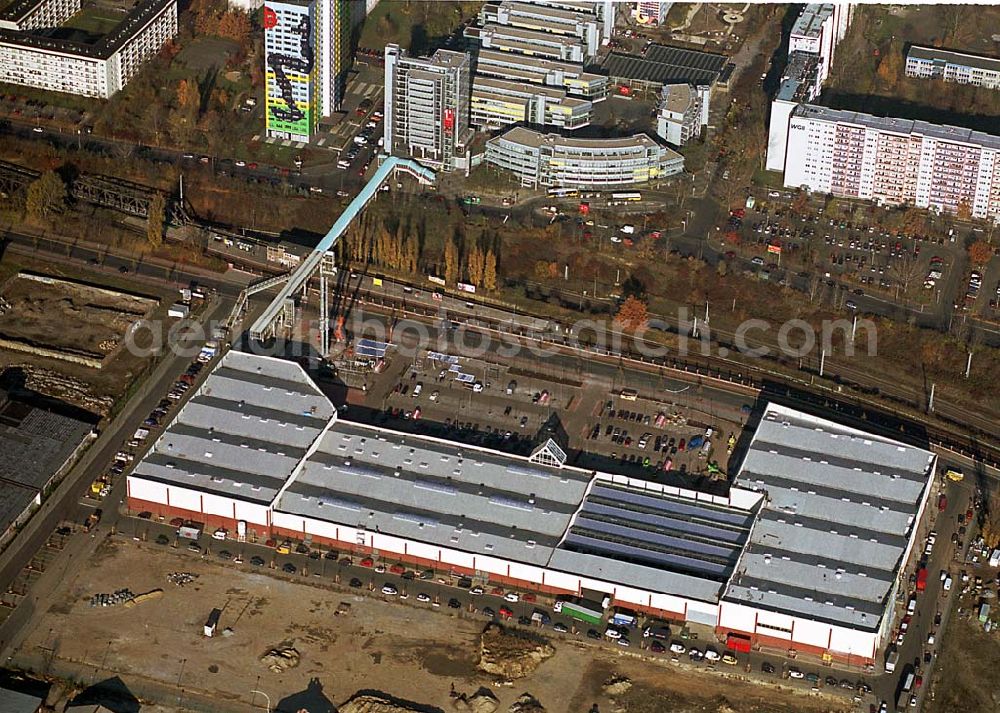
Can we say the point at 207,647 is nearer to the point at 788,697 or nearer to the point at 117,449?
the point at 117,449

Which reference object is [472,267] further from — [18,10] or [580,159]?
[18,10]

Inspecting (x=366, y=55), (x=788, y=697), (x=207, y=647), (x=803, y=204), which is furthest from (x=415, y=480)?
(x=366, y=55)

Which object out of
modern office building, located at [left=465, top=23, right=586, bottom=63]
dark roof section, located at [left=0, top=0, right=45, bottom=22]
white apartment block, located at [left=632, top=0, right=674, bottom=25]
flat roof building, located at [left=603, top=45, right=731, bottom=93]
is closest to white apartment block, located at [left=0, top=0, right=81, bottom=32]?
dark roof section, located at [left=0, top=0, right=45, bottom=22]

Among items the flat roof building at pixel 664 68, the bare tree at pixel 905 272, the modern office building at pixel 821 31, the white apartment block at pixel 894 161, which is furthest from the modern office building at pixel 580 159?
the bare tree at pixel 905 272

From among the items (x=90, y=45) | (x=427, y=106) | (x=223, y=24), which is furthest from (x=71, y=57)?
(x=427, y=106)

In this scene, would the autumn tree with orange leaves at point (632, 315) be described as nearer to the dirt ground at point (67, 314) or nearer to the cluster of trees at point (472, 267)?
the cluster of trees at point (472, 267)

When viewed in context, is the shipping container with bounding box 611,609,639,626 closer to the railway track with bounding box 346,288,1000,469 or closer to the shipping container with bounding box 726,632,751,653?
the shipping container with bounding box 726,632,751,653
